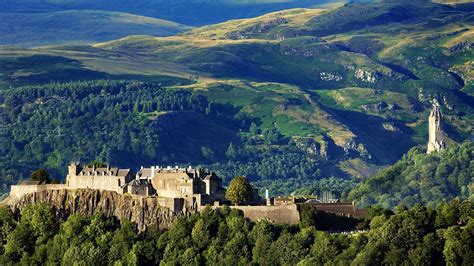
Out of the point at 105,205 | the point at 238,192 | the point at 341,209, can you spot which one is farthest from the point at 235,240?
the point at 105,205

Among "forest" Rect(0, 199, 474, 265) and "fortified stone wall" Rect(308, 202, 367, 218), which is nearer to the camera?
"forest" Rect(0, 199, 474, 265)

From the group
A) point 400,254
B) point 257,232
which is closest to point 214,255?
point 257,232

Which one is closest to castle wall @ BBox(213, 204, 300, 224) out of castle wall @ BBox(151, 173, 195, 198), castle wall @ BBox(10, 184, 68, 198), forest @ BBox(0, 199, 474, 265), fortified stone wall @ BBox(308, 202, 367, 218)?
forest @ BBox(0, 199, 474, 265)

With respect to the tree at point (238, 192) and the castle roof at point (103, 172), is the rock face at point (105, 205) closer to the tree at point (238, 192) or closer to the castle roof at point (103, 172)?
the castle roof at point (103, 172)

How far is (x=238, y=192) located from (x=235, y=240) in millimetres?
7245

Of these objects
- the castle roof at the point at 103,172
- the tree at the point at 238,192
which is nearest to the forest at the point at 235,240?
the castle roof at the point at 103,172

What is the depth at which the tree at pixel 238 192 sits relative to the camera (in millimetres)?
132125

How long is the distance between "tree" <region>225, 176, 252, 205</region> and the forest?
4.29 metres

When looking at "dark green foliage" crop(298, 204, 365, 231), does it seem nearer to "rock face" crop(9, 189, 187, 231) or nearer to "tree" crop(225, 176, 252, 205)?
"tree" crop(225, 176, 252, 205)

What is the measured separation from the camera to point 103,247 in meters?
132

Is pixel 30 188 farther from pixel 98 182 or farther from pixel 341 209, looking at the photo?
pixel 341 209

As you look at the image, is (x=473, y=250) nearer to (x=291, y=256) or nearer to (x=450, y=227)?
(x=450, y=227)

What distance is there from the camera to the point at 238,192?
435ft

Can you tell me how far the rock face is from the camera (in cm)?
12988
